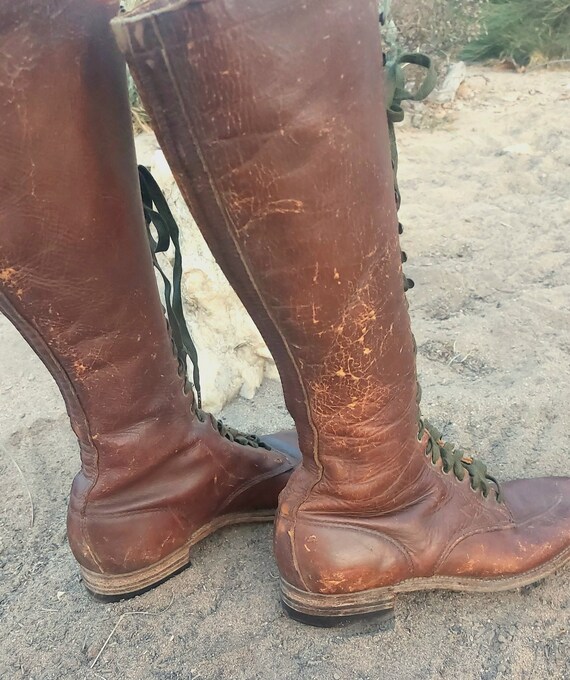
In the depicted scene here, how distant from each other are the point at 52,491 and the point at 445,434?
814 mm

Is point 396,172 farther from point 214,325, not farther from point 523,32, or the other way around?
point 523,32

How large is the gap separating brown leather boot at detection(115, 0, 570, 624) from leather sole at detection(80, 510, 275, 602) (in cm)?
21

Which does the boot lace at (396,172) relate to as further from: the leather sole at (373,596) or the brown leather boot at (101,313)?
the brown leather boot at (101,313)

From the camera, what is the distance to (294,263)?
69 centimetres

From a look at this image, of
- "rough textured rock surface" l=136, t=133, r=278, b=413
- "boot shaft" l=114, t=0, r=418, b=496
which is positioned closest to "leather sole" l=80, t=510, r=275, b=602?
"boot shaft" l=114, t=0, r=418, b=496

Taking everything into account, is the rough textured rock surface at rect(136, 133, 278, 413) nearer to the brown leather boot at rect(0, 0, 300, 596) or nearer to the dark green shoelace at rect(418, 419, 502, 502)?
the brown leather boot at rect(0, 0, 300, 596)

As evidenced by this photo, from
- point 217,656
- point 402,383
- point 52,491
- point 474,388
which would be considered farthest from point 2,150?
point 474,388

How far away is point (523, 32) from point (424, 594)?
4113 mm

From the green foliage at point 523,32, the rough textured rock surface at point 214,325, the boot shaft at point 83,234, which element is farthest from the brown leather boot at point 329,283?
the green foliage at point 523,32

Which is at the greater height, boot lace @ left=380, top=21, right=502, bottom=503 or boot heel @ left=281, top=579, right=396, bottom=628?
boot lace @ left=380, top=21, right=502, bottom=503

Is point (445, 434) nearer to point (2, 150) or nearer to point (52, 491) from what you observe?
point (52, 491)

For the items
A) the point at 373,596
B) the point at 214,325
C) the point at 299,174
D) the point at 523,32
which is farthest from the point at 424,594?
the point at 523,32

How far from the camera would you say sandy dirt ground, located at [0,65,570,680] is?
0.93 m

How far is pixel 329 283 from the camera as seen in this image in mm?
716
